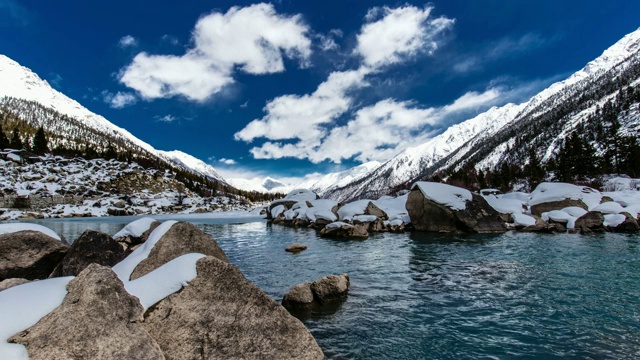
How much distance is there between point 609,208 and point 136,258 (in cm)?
3972

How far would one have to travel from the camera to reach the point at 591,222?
29219mm

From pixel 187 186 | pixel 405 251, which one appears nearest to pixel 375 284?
pixel 405 251

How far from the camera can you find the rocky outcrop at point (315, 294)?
11180 millimetres

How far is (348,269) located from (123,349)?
13142 millimetres

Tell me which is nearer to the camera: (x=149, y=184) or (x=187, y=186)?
(x=149, y=184)

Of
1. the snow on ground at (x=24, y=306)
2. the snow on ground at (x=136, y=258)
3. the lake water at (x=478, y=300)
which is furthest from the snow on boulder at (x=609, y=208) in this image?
the snow on ground at (x=24, y=306)

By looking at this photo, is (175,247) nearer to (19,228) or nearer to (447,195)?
(19,228)

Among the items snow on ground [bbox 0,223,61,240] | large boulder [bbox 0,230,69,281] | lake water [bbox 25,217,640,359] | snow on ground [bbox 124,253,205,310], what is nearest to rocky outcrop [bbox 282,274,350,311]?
lake water [bbox 25,217,640,359]

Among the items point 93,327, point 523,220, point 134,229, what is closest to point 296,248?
point 134,229

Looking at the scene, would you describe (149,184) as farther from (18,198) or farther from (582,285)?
(582,285)

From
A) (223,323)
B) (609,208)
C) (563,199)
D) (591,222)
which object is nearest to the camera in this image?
(223,323)

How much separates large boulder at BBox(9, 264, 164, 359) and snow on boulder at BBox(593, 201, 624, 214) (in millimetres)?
39578

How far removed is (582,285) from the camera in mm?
12328

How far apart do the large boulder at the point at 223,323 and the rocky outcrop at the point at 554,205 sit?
37064mm
